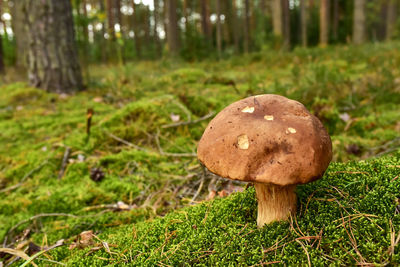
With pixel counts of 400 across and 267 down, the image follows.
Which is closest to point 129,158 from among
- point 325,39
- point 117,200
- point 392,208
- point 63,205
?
point 117,200

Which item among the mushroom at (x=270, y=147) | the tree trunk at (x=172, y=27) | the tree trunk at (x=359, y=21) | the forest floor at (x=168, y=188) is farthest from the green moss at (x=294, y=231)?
the tree trunk at (x=359, y=21)

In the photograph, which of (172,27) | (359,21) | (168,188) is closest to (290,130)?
(168,188)

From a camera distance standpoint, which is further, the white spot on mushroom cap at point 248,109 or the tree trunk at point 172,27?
the tree trunk at point 172,27

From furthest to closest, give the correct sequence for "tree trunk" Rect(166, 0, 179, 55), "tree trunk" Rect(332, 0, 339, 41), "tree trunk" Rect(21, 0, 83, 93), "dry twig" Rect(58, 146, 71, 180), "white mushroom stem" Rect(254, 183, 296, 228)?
"tree trunk" Rect(332, 0, 339, 41)
"tree trunk" Rect(166, 0, 179, 55)
"tree trunk" Rect(21, 0, 83, 93)
"dry twig" Rect(58, 146, 71, 180)
"white mushroom stem" Rect(254, 183, 296, 228)

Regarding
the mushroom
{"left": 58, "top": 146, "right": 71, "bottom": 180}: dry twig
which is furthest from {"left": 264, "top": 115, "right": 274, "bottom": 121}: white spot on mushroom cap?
{"left": 58, "top": 146, "right": 71, "bottom": 180}: dry twig

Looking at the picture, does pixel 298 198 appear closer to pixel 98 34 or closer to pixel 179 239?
pixel 179 239

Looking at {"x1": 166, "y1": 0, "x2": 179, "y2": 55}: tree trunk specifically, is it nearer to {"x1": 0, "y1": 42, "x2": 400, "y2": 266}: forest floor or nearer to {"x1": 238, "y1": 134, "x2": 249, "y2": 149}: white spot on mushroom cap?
{"x1": 0, "y1": 42, "x2": 400, "y2": 266}: forest floor

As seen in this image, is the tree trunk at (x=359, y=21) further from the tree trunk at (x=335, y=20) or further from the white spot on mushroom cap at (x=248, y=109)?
the white spot on mushroom cap at (x=248, y=109)
